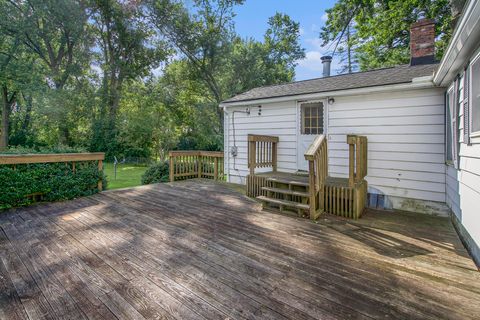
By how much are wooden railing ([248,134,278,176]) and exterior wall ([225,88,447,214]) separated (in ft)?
4.64

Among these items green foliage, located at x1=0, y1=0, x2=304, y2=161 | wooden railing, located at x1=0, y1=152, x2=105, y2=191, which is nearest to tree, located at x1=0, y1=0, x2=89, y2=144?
green foliage, located at x1=0, y1=0, x2=304, y2=161

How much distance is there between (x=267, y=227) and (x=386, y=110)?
342 centimetres

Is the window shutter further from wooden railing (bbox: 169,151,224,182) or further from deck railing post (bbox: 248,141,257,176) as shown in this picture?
wooden railing (bbox: 169,151,224,182)

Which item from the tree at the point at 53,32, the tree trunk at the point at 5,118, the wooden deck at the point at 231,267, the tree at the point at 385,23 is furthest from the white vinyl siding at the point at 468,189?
the tree trunk at the point at 5,118

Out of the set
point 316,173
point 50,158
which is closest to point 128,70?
point 50,158

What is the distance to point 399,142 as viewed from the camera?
451cm

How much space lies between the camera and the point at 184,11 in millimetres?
15633

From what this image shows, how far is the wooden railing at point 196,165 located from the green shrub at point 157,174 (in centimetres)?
46

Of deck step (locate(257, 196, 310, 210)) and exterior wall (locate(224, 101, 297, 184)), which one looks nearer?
deck step (locate(257, 196, 310, 210))

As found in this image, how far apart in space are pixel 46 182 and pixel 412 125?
24.5ft

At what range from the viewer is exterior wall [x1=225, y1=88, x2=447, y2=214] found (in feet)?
13.9

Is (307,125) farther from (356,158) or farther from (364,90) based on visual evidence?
(356,158)

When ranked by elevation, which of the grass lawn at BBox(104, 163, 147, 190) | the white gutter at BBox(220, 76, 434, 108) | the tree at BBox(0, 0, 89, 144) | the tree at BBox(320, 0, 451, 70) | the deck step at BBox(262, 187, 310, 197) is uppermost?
the tree at BBox(0, 0, 89, 144)

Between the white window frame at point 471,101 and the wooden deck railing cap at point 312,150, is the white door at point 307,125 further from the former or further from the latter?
the white window frame at point 471,101
